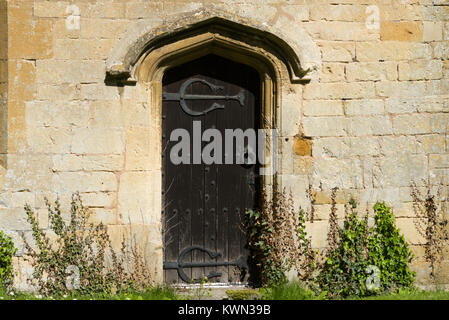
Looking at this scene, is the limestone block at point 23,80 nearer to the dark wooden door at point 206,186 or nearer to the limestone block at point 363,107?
the dark wooden door at point 206,186

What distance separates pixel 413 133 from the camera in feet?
18.5

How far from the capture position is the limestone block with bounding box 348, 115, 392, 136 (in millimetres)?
5594

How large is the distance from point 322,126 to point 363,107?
470 mm

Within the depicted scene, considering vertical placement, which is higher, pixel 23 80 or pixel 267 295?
pixel 23 80

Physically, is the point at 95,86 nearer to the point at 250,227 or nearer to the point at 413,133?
the point at 250,227

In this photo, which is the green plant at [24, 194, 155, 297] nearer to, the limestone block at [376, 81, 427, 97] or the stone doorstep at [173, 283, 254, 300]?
the stone doorstep at [173, 283, 254, 300]

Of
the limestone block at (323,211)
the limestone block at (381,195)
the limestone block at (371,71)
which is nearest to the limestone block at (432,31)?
the limestone block at (371,71)

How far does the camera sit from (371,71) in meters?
5.61

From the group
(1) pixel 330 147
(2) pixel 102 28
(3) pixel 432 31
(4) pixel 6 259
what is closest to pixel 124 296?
(4) pixel 6 259

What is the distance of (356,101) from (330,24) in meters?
0.83

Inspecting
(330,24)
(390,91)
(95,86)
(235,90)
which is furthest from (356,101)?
(95,86)

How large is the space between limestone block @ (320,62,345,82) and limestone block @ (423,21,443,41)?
3.08 feet

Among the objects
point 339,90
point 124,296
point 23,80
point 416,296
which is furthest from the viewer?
point 339,90

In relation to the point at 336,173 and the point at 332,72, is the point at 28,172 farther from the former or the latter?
the point at 332,72
